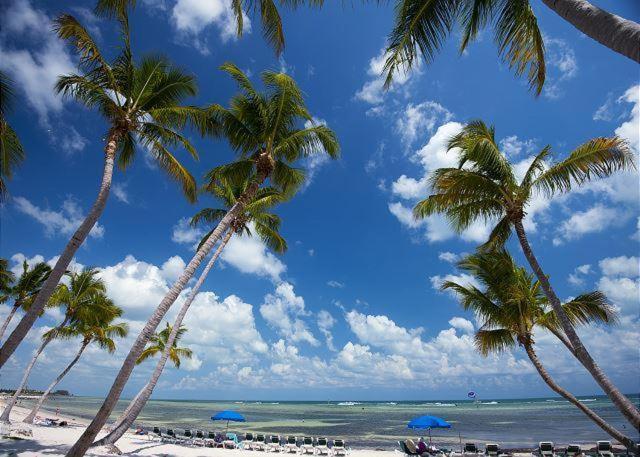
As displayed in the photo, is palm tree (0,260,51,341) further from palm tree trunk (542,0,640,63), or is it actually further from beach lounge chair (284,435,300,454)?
palm tree trunk (542,0,640,63)

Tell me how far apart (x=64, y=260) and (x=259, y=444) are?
17366mm

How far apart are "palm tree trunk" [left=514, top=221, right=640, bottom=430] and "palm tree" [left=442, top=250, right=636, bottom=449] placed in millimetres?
2557

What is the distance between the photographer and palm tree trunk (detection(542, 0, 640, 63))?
365 centimetres

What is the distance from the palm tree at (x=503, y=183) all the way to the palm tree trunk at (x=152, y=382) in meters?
8.66

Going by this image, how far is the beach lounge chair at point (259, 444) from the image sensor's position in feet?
65.0

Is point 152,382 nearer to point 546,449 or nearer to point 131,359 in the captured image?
point 131,359

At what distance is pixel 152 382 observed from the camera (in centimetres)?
1178

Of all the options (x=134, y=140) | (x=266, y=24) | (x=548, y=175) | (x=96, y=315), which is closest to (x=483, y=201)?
(x=548, y=175)

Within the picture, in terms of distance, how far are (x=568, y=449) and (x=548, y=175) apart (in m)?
12.7

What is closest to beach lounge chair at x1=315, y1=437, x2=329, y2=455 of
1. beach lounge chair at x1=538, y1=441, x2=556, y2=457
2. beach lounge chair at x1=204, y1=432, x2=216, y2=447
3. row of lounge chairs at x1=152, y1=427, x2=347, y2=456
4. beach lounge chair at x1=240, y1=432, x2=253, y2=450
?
row of lounge chairs at x1=152, y1=427, x2=347, y2=456

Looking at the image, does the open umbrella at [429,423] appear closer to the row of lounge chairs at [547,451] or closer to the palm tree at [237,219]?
the row of lounge chairs at [547,451]

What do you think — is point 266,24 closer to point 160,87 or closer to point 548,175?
point 160,87

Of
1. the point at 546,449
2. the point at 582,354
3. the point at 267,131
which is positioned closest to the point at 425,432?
the point at 546,449

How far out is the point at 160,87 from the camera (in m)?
9.89
